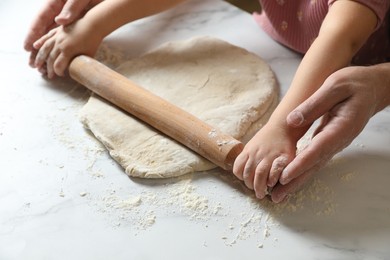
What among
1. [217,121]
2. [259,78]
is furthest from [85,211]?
[259,78]

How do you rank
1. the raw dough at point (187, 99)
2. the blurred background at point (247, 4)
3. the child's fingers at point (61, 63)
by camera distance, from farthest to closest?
the blurred background at point (247, 4) < the child's fingers at point (61, 63) < the raw dough at point (187, 99)

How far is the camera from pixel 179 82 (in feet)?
3.47

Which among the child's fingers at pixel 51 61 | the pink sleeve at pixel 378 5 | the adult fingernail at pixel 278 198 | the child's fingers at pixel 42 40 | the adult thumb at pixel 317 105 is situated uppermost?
the pink sleeve at pixel 378 5

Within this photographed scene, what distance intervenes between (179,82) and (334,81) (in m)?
0.32

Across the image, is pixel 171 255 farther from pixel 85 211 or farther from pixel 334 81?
pixel 334 81

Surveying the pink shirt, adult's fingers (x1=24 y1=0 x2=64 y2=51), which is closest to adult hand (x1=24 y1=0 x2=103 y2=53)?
adult's fingers (x1=24 y1=0 x2=64 y2=51)

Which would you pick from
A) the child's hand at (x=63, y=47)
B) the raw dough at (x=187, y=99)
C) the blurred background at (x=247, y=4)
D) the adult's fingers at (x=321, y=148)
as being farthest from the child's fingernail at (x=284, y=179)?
the blurred background at (x=247, y=4)

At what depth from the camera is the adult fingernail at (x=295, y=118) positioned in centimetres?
85

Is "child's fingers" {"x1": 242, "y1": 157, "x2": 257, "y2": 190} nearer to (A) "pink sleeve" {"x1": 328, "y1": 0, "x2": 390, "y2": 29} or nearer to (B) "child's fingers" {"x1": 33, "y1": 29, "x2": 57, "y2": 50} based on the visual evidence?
(A) "pink sleeve" {"x1": 328, "y1": 0, "x2": 390, "y2": 29}

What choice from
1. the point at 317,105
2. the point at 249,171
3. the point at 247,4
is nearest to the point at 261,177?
the point at 249,171

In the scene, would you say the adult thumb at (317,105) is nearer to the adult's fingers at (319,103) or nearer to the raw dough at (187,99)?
the adult's fingers at (319,103)

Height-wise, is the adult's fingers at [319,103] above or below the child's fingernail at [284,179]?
above

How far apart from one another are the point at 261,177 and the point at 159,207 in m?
0.17

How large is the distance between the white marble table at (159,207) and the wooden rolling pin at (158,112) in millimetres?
54
